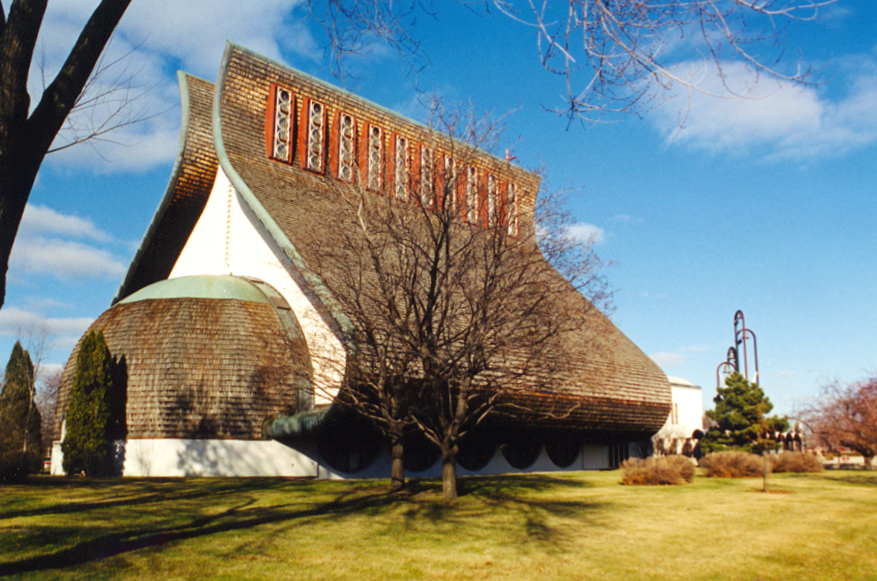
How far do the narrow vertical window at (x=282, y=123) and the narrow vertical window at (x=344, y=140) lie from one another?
6.17 feet

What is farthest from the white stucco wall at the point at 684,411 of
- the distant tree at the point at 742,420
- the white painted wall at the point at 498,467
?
the white painted wall at the point at 498,467

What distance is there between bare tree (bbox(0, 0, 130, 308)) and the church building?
703 cm

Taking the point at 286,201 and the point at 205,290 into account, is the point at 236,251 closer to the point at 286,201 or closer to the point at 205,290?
the point at 205,290

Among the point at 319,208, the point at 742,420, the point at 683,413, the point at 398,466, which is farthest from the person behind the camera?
the point at 683,413

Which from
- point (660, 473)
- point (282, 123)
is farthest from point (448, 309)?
point (282, 123)

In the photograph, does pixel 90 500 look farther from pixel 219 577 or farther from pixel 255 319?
pixel 255 319

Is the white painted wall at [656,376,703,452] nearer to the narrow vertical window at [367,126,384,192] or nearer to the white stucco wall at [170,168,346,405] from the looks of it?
the narrow vertical window at [367,126,384,192]

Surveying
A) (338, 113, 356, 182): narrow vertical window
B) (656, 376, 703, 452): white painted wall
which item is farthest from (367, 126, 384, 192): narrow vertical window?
(656, 376, 703, 452): white painted wall

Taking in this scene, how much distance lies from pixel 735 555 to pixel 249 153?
57.7ft

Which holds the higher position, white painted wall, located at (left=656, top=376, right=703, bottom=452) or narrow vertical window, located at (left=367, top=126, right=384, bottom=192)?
narrow vertical window, located at (left=367, top=126, right=384, bottom=192)

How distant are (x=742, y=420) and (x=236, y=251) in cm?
2285

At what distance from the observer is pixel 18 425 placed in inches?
651

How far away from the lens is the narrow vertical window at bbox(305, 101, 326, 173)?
2262cm

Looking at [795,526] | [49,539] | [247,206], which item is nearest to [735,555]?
[795,526]
